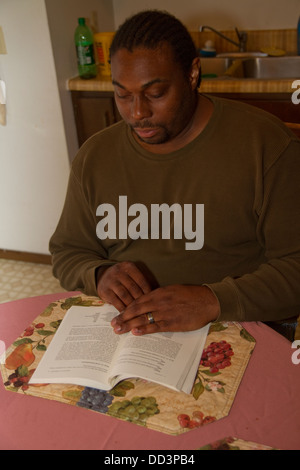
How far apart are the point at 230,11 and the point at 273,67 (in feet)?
1.26

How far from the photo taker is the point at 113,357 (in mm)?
875

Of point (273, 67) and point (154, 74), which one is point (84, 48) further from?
point (154, 74)

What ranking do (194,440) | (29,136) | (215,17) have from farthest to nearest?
(215,17), (29,136), (194,440)

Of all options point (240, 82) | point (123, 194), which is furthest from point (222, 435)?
point (240, 82)

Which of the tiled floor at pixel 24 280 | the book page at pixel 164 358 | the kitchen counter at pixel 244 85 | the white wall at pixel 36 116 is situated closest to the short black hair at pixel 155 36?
the book page at pixel 164 358

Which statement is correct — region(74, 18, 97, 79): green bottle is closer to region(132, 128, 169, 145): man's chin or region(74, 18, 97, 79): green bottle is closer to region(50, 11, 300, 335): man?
region(50, 11, 300, 335): man

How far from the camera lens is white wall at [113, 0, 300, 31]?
7.92 ft

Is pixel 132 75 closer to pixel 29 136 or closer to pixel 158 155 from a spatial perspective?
pixel 158 155

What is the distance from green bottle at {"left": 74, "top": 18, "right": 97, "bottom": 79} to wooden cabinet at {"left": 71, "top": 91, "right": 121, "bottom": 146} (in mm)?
105

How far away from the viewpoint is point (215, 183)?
1.08m

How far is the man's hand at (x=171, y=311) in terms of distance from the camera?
924mm

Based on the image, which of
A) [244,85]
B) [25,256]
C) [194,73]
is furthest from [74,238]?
[25,256]

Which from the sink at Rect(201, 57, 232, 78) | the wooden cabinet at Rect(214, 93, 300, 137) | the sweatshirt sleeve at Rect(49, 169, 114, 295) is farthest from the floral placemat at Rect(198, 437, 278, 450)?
the sink at Rect(201, 57, 232, 78)

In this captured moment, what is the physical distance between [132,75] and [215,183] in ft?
0.97
